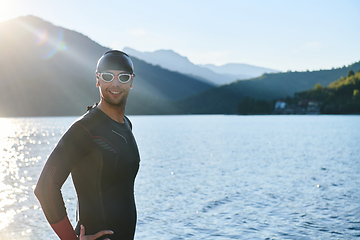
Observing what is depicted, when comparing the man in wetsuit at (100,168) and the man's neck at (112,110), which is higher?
the man's neck at (112,110)

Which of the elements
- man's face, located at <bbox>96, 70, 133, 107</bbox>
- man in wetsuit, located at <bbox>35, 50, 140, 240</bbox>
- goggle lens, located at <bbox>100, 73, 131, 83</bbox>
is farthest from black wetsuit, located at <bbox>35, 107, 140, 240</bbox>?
goggle lens, located at <bbox>100, 73, 131, 83</bbox>

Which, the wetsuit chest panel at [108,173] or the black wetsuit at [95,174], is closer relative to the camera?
the black wetsuit at [95,174]

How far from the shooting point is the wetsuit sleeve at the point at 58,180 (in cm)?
276

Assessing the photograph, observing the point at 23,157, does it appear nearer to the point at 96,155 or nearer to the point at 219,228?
the point at 219,228

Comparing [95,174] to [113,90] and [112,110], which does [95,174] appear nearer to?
[112,110]

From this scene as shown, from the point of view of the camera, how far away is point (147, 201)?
64.7ft

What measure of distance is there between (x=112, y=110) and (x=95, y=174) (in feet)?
2.15

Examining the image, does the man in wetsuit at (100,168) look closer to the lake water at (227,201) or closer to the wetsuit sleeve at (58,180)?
the wetsuit sleeve at (58,180)

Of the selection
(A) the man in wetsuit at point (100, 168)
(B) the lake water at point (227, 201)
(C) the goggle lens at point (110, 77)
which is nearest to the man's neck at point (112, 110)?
(A) the man in wetsuit at point (100, 168)

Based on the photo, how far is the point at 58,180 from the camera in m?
2.82

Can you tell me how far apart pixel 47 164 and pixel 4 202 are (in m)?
19.2

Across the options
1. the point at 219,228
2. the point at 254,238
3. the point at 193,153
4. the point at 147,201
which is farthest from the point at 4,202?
the point at 193,153

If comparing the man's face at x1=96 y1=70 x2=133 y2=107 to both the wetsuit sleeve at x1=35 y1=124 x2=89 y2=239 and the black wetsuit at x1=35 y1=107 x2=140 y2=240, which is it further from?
the wetsuit sleeve at x1=35 y1=124 x2=89 y2=239

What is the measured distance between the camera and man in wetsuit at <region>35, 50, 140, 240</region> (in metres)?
2.80
